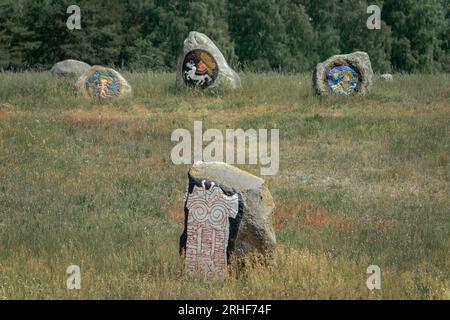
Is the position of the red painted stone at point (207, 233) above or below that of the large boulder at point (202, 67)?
below

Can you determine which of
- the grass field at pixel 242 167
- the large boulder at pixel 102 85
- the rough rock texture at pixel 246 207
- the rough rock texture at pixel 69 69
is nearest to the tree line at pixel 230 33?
the rough rock texture at pixel 69 69

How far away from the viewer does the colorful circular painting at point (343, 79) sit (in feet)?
76.7

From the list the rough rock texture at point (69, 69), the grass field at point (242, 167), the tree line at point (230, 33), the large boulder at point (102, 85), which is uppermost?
the tree line at point (230, 33)

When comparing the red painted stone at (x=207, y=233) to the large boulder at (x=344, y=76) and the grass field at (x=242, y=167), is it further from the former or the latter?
the large boulder at (x=344, y=76)

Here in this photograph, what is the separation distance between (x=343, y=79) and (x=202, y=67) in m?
4.89

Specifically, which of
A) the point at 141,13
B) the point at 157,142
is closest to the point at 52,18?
the point at 141,13

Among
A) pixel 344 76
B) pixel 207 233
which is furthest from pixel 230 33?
pixel 207 233

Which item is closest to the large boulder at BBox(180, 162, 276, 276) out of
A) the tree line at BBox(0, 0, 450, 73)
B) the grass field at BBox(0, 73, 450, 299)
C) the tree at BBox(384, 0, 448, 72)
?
the grass field at BBox(0, 73, 450, 299)

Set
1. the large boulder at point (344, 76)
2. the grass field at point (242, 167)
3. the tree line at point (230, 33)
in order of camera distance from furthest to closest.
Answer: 1. the tree line at point (230, 33)
2. the large boulder at point (344, 76)
3. the grass field at point (242, 167)

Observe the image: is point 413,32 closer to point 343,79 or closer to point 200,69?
point 343,79

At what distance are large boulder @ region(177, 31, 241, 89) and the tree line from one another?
55.6 ft

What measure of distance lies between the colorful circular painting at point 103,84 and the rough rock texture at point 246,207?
52.6 feet

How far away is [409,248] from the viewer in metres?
8.88

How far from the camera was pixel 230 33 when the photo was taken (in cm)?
4669
